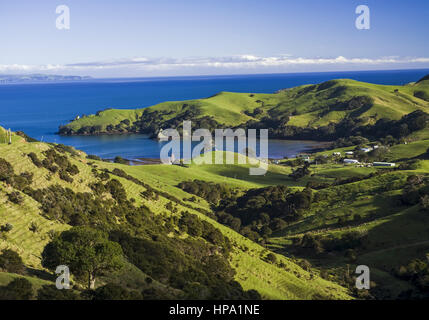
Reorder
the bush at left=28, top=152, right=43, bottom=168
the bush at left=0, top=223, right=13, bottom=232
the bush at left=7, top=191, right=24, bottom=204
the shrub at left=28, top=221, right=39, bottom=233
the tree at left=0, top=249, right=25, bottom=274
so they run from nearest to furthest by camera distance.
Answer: the tree at left=0, top=249, right=25, bottom=274
the bush at left=0, top=223, right=13, bottom=232
the shrub at left=28, top=221, right=39, bottom=233
the bush at left=7, top=191, right=24, bottom=204
the bush at left=28, top=152, right=43, bottom=168

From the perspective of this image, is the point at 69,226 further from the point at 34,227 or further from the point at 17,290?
the point at 17,290

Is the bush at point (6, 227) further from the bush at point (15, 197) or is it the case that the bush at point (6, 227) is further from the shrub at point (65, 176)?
the shrub at point (65, 176)

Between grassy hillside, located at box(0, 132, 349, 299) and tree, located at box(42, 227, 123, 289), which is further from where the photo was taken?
grassy hillside, located at box(0, 132, 349, 299)

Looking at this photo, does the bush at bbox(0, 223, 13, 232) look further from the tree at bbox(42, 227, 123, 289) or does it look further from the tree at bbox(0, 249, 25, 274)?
the tree at bbox(42, 227, 123, 289)

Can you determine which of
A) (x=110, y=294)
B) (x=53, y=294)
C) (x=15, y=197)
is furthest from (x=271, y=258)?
(x=53, y=294)

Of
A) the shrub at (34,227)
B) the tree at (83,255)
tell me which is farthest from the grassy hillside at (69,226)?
the tree at (83,255)

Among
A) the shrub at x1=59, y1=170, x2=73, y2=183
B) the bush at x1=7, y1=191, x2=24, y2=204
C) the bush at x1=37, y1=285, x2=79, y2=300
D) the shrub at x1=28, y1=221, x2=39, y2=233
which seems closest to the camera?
the bush at x1=37, y1=285, x2=79, y2=300

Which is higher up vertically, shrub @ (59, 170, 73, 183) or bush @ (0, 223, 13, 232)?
shrub @ (59, 170, 73, 183)

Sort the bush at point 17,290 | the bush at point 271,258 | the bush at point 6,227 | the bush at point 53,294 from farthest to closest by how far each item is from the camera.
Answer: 1. the bush at point 271,258
2. the bush at point 6,227
3. the bush at point 53,294
4. the bush at point 17,290

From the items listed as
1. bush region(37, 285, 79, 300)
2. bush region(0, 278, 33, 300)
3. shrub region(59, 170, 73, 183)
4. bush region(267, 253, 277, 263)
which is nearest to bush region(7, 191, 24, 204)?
shrub region(59, 170, 73, 183)
